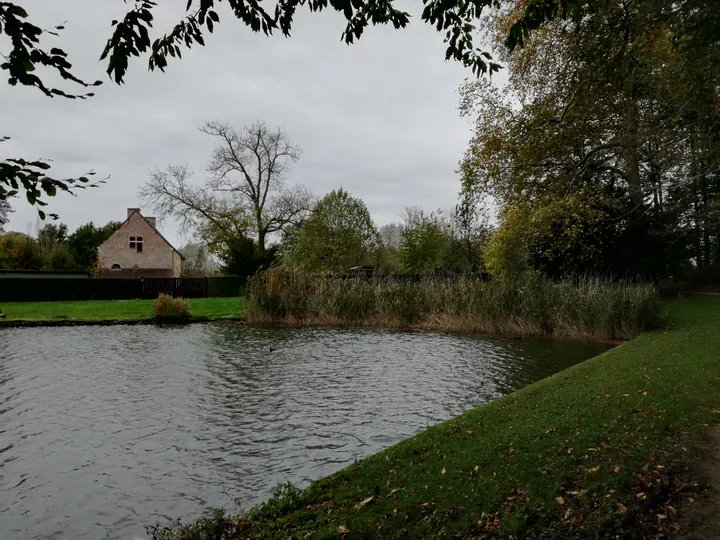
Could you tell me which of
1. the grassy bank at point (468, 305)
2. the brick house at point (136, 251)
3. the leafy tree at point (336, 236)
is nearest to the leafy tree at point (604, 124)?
the grassy bank at point (468, 305)

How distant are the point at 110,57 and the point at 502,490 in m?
3.60

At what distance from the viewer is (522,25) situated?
361 centimetres

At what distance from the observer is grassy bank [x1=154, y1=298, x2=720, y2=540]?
10.1 feet

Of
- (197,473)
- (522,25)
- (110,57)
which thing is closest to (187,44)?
(110,57)

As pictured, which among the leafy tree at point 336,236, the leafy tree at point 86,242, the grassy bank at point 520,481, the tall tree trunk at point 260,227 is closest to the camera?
the grassy bank at point 520,481

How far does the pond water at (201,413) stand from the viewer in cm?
441

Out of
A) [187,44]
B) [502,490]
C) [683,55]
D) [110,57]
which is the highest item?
[683,55]

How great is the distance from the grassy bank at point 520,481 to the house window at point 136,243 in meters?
46.5

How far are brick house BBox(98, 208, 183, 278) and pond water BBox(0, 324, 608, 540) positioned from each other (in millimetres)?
34386

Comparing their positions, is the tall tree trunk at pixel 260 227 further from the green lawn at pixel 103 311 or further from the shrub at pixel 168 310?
the shrub at pixel 168 310

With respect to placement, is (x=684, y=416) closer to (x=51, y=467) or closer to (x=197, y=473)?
(x=197, y=473)

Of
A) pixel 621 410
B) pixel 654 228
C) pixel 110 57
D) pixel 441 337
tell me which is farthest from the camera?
pixel 654 228

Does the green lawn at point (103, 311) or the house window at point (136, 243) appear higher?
the house window at point (136, 243)

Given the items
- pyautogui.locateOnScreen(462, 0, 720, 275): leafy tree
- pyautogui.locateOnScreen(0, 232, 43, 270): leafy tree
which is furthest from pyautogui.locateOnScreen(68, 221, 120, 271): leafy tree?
pyautogui.locateOnScreen(462, 0, 720, 275): leafy tree
